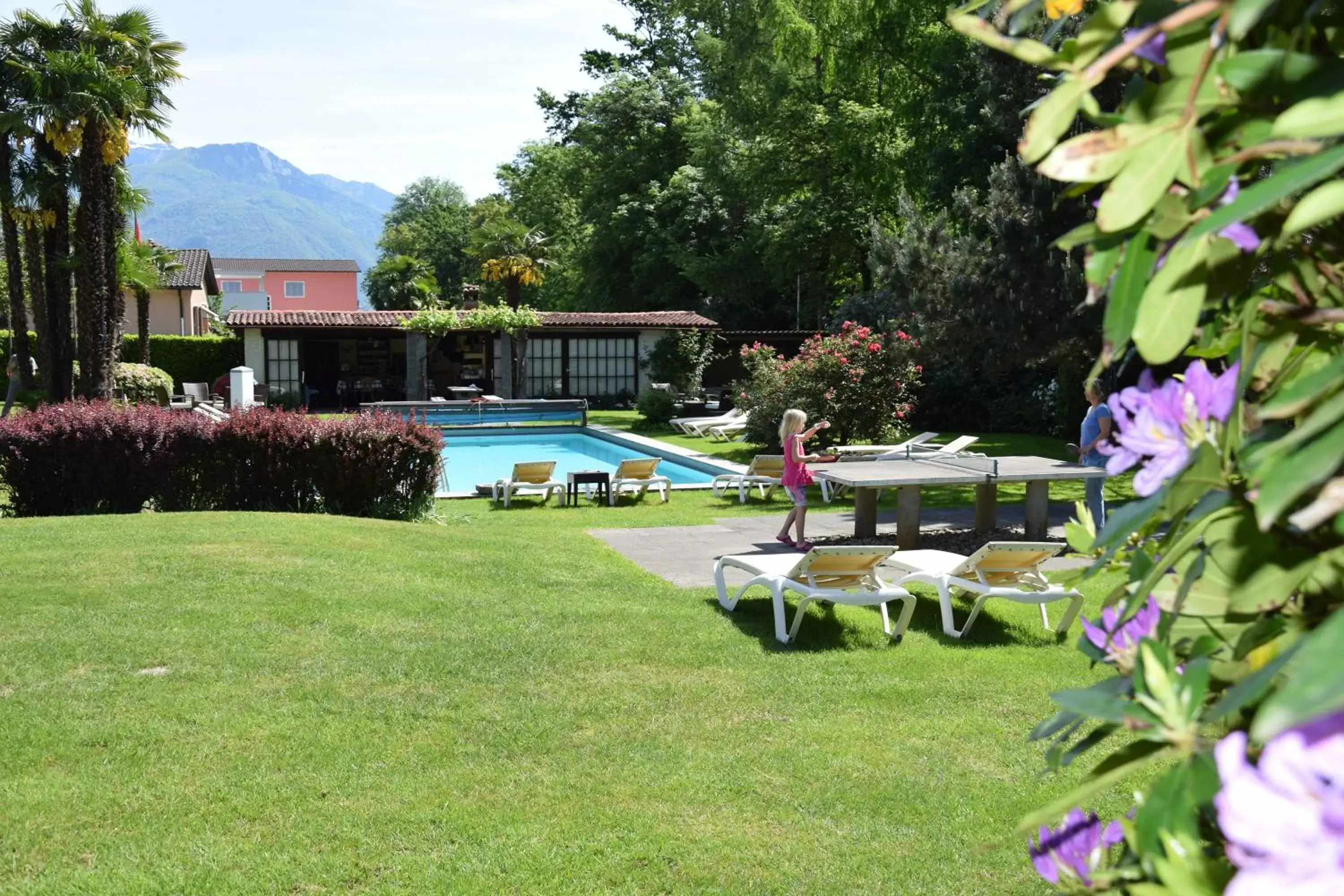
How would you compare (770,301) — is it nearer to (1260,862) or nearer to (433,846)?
(433,846)

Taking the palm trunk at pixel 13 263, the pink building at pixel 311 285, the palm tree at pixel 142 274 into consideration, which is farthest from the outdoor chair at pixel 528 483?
the pink building at pixel 311 285

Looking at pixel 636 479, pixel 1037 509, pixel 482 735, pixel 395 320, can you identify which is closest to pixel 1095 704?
pixel 482 735

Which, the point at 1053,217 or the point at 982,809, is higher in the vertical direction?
the point at 1053,217

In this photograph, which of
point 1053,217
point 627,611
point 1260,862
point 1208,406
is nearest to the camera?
point 1260,862

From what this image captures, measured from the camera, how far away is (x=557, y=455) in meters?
28.5

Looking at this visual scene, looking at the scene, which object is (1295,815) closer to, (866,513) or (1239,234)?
(1239,234)

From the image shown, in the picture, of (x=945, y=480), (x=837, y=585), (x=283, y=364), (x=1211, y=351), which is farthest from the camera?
(x=283, y=364)

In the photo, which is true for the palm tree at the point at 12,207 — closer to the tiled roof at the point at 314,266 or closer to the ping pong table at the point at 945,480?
the ping pong table at the point at 945,480

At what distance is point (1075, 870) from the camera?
134cm

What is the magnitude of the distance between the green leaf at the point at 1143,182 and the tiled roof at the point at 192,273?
168 feet

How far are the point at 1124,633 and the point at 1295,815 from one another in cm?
57

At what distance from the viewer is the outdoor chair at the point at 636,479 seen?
1809 cm

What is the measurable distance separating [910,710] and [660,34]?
49520mm

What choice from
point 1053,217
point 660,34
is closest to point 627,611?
point 1053,217
